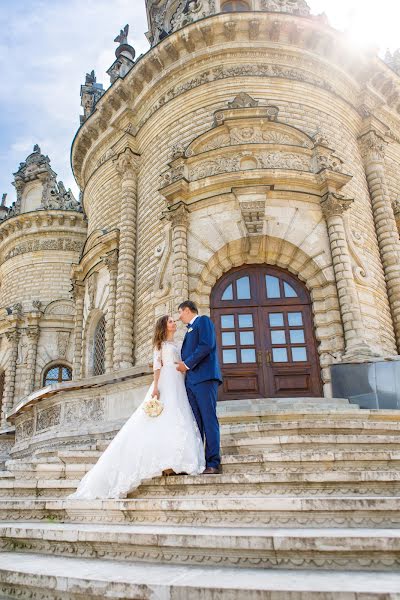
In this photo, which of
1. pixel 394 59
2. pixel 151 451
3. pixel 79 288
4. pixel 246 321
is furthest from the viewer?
pixel 394 59

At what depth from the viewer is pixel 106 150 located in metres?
18.0

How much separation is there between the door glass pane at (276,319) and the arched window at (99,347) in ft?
20.6

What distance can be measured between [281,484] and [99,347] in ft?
41.0

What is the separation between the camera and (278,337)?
464 inches

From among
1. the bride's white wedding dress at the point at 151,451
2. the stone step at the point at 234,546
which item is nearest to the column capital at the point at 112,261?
the bride's white wedding dress at the point at 151,451

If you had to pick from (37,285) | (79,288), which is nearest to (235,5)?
(79,288)

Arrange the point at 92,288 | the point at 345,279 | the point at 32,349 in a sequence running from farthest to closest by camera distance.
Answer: the point at 32,349 → the point at 92,288 → the point at 345,279

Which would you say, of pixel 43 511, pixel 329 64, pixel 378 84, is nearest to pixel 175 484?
pixel 43 511

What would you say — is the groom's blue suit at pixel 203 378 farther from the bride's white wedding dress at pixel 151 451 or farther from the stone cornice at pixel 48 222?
the stone cornice at pixel 48 222

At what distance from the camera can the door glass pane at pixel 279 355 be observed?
11.5m

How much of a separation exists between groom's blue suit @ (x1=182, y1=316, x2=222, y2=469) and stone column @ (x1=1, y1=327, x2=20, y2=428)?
1751cm

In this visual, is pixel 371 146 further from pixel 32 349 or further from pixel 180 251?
pixel 32 349

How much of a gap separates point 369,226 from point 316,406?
7064 mm

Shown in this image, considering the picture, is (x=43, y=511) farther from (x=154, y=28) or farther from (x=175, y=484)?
(x=154, y=28)
